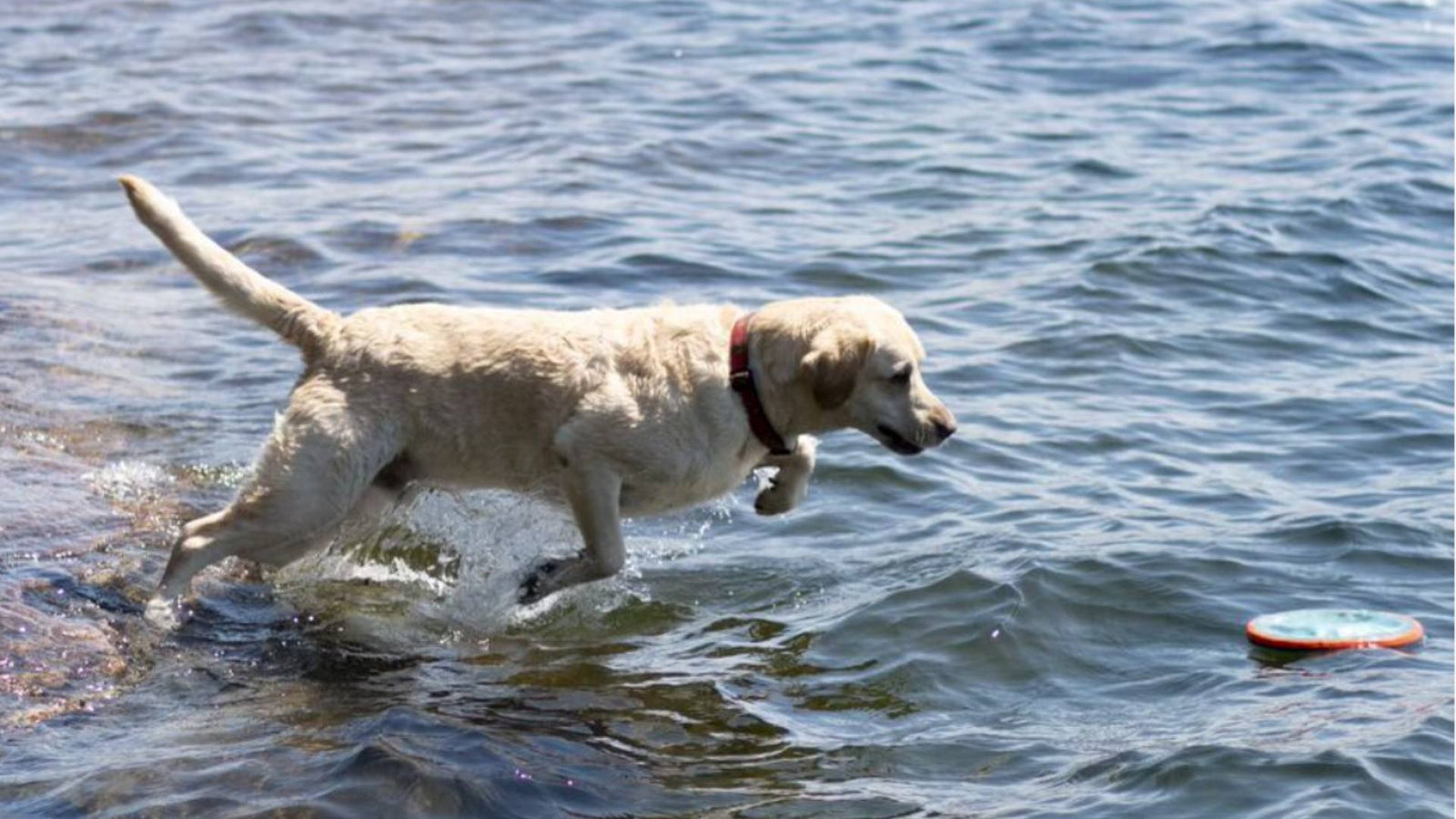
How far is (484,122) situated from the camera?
57.0 feet

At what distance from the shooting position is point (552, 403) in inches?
296

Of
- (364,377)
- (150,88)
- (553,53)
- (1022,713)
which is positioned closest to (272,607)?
(364,377)

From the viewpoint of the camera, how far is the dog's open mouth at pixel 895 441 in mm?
7418

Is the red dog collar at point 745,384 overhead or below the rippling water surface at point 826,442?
overhead

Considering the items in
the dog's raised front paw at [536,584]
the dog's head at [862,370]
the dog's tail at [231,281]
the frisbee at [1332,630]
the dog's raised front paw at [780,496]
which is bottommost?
the frisbee at [1332,630]

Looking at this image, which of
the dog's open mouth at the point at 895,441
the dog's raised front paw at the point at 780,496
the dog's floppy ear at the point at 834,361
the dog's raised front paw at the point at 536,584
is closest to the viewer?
the dog's floppy ear at the point at 834,361

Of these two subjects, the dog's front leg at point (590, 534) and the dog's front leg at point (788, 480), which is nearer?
the dog's front leg at point (590, 534)

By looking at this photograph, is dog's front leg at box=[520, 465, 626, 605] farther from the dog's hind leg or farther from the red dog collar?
the dog's hind leg

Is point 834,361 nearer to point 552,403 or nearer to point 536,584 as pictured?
point 552,403

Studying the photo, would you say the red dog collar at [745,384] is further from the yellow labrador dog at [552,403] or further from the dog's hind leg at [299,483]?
the dog's hind leg at [299,483]

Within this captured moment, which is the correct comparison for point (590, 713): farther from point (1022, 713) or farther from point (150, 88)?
point (150, 88)

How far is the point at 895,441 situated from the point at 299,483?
2124mm

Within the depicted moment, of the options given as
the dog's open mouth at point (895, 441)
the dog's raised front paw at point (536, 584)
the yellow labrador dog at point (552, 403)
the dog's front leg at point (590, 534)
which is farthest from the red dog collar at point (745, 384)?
the dog's raised front paw at point (536, 584)

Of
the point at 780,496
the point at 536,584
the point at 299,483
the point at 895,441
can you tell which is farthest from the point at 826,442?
the point at 299,483
